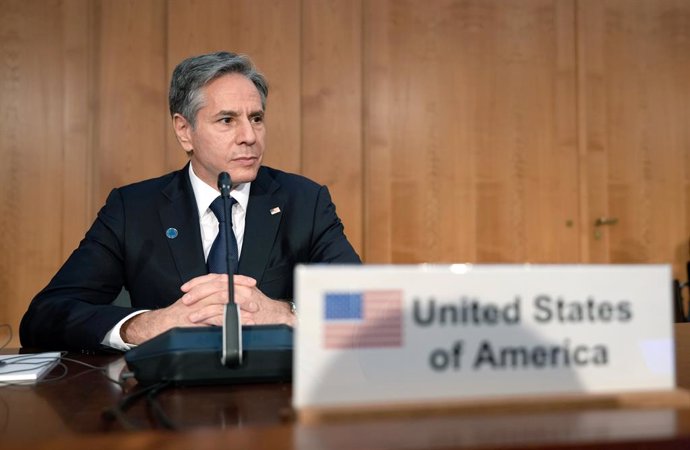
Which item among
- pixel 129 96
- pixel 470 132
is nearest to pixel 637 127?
pixel 470 132

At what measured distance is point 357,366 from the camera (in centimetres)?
63

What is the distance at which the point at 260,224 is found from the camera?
6.28 ft

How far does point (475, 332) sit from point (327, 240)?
1.34 metres

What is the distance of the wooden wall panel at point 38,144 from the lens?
3412 millimetres

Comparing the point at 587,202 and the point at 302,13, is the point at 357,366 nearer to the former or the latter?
the point at 302,13

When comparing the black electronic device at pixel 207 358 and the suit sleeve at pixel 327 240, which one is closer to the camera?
the black electronic device at pixel 207 358

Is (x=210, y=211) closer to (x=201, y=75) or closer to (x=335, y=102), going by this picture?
(x=201, y=75)

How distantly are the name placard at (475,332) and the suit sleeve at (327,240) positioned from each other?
1.25 m

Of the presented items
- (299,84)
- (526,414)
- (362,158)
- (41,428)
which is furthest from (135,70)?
(526,414)

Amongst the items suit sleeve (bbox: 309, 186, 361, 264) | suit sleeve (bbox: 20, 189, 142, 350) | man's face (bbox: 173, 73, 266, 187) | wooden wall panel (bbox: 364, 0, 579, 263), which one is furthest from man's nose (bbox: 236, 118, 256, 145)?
wooden wall panel (bbox: 364, 0, 579, 263)

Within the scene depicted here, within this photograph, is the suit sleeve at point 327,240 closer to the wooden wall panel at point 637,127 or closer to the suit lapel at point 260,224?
the suit lapel at point 260,224

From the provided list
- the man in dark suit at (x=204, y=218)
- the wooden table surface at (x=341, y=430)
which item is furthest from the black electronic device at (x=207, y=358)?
the man in dark suit at (x=204, y=218)

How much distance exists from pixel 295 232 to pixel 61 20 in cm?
232

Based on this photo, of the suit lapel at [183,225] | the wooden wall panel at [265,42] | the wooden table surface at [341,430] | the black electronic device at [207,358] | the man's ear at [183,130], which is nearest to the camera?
the wooden table surface at [341,430]
